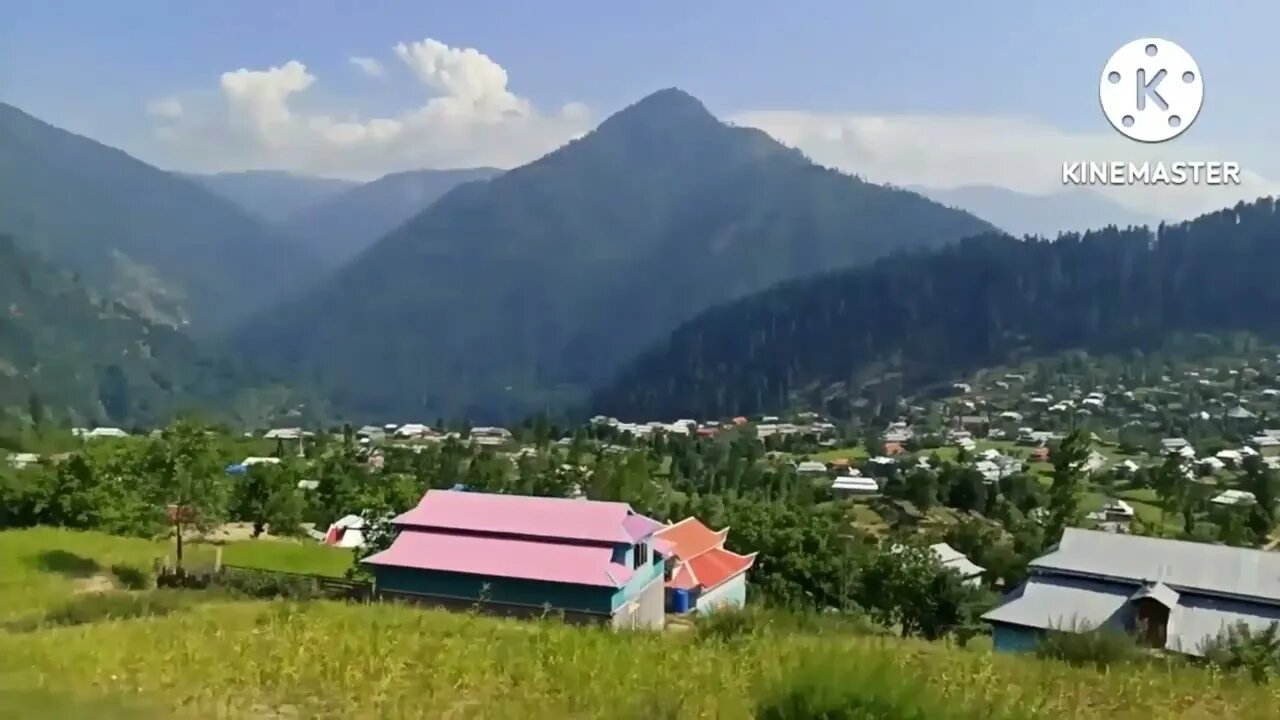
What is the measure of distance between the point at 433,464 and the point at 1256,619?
83.4ft

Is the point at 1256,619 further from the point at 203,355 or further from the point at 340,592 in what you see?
the point at 203,355

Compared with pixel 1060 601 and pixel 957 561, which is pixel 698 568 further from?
pixel 957 561

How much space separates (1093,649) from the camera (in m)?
6.97

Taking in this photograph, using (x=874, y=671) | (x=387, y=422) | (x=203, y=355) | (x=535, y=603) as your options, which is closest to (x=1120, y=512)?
(x=535, y=603)

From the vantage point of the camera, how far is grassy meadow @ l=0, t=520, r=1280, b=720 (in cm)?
488

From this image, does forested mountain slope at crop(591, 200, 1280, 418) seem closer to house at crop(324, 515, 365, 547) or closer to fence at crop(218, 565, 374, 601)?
house at crop(324, 515, 365, 547)

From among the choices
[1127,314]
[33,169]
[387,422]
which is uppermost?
[33,169]

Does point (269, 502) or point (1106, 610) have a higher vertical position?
point (1106, 610)

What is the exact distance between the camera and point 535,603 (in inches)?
512

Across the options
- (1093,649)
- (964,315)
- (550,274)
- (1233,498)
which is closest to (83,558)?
(1093,649)

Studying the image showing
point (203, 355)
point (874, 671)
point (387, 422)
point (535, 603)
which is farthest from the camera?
point (203, 355)

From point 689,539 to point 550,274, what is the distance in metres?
139

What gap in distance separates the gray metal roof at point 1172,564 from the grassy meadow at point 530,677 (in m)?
8.62

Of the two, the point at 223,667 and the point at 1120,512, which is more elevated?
the point at 223,667
